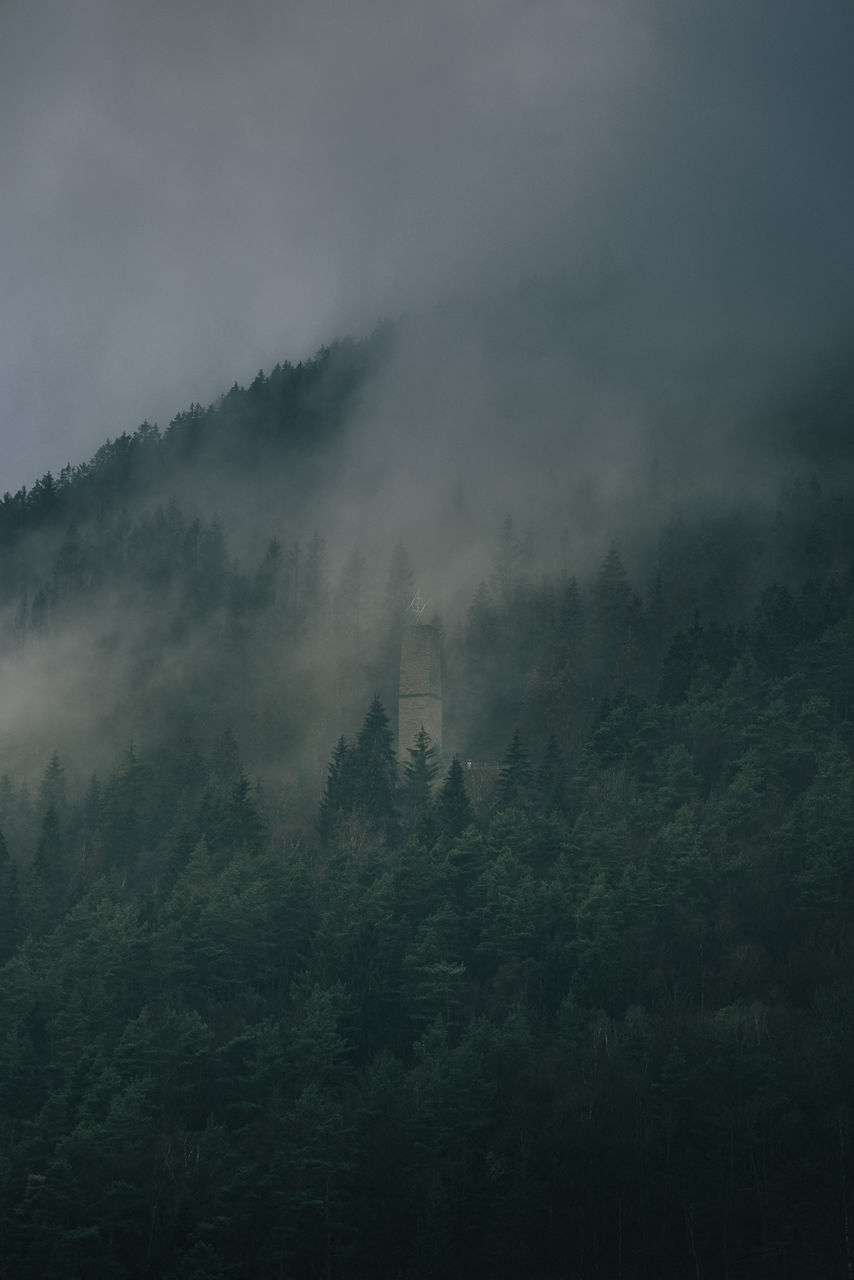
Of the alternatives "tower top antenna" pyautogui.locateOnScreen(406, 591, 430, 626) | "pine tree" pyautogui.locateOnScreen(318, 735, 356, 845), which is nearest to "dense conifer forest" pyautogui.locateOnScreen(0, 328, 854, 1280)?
"pine tree" pyautogui.locateOnScreen(318, 735, 356, 845)

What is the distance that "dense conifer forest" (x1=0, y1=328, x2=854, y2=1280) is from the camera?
1587 inches

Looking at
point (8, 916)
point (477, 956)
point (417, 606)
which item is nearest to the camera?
point (477, 956)

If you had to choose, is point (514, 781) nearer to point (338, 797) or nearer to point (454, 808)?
point (454, 808)

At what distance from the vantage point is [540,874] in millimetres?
58625

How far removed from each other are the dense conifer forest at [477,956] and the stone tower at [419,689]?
2.05 metres

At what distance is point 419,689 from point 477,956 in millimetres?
31331

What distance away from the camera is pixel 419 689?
82.9 metres

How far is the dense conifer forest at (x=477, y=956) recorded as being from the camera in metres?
40.3

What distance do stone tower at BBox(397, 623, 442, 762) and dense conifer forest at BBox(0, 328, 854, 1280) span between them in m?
2.05

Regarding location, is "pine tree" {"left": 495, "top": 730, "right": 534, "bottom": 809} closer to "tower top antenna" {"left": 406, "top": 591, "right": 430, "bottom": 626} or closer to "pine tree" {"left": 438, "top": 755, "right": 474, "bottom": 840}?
"pine tree" {"left": 438, "top": 755, "right": 474, "bottom": 840}

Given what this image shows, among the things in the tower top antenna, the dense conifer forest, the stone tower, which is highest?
the tower top antenna

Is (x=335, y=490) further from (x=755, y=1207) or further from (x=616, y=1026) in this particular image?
(x=755, y=1207)

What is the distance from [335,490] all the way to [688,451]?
33.4m

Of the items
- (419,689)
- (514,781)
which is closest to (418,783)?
(514,781)
